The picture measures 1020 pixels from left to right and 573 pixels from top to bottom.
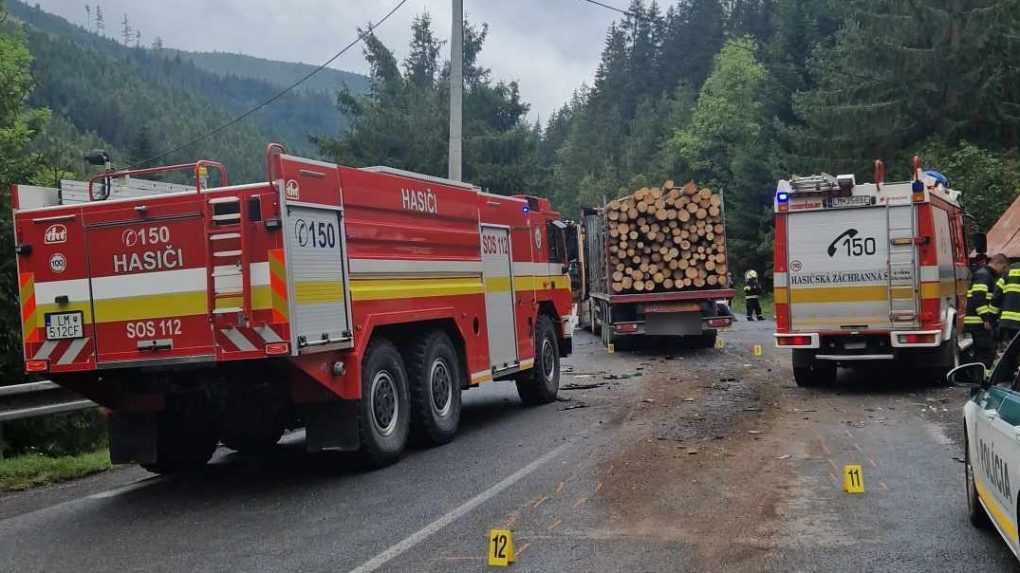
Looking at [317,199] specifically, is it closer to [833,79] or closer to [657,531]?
[657,531]

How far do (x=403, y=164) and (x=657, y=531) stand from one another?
38.5 metres

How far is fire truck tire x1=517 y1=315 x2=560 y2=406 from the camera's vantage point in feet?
42.9

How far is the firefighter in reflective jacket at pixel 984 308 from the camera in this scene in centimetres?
1377

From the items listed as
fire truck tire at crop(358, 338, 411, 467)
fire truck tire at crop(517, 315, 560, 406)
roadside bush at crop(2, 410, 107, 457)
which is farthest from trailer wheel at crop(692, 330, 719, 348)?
fire truck tire at crop(358, 338, 411, 467)

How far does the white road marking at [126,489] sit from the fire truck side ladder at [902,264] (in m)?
9.30

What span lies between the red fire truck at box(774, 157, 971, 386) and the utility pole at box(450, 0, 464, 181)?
669 centimetres

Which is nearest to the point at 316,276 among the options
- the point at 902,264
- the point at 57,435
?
the point at 57,435

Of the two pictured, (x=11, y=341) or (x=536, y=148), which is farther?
(x=536, y=148)

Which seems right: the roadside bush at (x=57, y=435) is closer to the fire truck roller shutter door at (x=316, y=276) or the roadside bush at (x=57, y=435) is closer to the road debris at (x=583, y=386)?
the fire truck roller shutter door at (x=316, y=276)

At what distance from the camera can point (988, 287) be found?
547 inches

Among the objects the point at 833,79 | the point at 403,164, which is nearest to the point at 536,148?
the point at 403,164

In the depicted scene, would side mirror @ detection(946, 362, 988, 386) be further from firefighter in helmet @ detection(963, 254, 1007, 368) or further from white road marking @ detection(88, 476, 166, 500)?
firefighter in helmet @ detection(963, 254, 1007, 368)

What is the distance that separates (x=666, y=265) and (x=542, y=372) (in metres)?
7.65

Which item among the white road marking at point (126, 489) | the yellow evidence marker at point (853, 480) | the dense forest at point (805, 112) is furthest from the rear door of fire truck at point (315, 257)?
the dense forest at point (805, 112)
